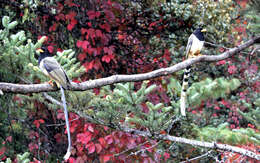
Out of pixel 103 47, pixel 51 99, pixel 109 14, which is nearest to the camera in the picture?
pixel 51 99

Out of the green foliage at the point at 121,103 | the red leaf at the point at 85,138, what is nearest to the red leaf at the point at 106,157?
the red leaf at the point at 85,138

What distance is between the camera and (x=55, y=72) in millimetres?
3203

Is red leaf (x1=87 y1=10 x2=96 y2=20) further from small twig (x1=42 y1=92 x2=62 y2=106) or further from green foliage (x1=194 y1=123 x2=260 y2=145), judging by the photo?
green foliage (x1=194 y1=123 x2=260 y2=145)

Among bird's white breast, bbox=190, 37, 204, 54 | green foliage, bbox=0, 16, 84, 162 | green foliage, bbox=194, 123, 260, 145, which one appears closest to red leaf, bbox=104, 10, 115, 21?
Result: green foliage, bbox=0, 16, 84, 162

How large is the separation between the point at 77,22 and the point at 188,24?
85.3 inches

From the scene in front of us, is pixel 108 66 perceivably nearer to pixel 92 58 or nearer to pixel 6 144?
pixel 92 58

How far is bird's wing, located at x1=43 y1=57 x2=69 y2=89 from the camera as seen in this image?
3.09 meters

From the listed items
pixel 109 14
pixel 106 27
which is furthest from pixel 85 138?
pixel 109 14

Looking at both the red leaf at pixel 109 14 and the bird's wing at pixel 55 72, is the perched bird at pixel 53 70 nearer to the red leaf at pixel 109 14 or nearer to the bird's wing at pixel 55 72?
the bird's wing at pixel 55 72

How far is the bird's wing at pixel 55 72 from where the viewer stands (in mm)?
3088

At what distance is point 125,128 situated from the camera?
3783mm

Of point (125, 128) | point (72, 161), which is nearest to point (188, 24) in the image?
point (125, 128)

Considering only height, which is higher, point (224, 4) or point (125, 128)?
point (224, 4)

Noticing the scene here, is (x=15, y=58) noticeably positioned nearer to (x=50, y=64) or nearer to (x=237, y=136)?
(x=50, y=64)
